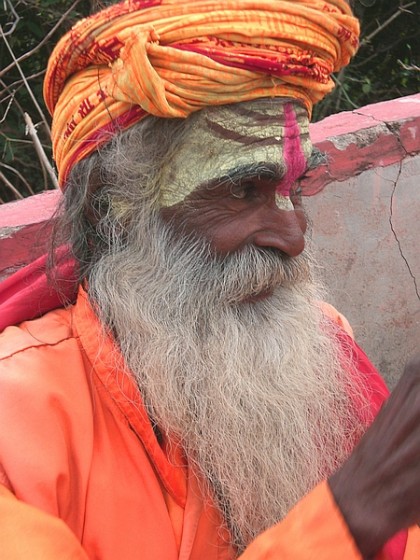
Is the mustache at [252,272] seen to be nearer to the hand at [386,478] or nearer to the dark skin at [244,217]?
the dark skin at [244,217]

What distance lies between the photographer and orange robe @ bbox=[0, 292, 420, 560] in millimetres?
1480

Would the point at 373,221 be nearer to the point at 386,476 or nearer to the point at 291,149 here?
the point at 291,149

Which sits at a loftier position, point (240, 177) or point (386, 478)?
point (240, 177)

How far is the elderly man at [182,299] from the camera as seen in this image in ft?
5.38

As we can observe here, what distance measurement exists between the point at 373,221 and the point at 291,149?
140 centimetres

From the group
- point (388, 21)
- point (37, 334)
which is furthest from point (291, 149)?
point (388, 21)

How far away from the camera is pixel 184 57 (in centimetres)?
165

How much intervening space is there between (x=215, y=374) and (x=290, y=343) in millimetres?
193

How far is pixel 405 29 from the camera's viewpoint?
591cm

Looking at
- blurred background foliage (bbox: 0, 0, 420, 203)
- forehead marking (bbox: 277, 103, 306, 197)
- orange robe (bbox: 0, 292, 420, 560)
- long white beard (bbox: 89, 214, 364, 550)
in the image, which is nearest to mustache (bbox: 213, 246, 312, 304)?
long white beard (bbox: 89, 214, 364, 550)

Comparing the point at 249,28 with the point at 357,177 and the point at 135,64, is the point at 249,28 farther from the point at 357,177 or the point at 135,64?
the point at 357,177

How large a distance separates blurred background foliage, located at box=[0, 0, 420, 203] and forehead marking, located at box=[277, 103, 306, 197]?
106 inches

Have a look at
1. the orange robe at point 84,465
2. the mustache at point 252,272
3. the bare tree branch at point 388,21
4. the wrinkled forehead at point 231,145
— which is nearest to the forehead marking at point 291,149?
the wrinkled forehead at point 231,145

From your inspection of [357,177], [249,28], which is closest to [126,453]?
[249,28]
